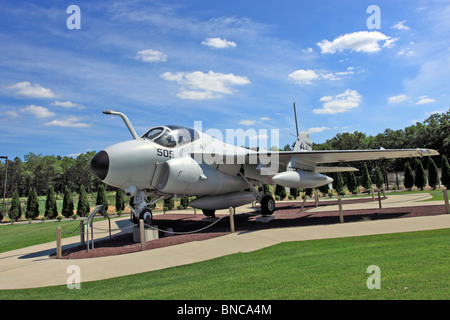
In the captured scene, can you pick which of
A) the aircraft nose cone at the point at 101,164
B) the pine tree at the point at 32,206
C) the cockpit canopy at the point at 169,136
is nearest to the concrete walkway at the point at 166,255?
the aircraft nose cone at the point at 101,164

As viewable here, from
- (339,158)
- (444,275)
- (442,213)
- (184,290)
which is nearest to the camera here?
(444,275)

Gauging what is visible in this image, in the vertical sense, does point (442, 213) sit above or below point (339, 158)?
below

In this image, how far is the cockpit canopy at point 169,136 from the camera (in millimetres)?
11032

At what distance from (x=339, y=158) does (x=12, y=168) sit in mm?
105354

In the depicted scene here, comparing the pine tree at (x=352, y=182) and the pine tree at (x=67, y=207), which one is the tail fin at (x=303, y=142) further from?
the pine tree at (x=67, y=207)

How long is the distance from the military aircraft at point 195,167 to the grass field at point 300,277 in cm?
439

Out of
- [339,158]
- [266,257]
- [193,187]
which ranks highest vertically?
[339,158]

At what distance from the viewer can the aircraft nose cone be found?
922cm

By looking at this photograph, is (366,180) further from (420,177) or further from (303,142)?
(303,142)

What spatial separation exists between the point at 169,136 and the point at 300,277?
774cm

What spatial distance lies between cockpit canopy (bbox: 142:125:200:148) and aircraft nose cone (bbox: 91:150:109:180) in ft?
6.83

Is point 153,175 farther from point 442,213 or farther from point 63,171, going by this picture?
point 63,171

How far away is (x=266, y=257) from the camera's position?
693 cm
